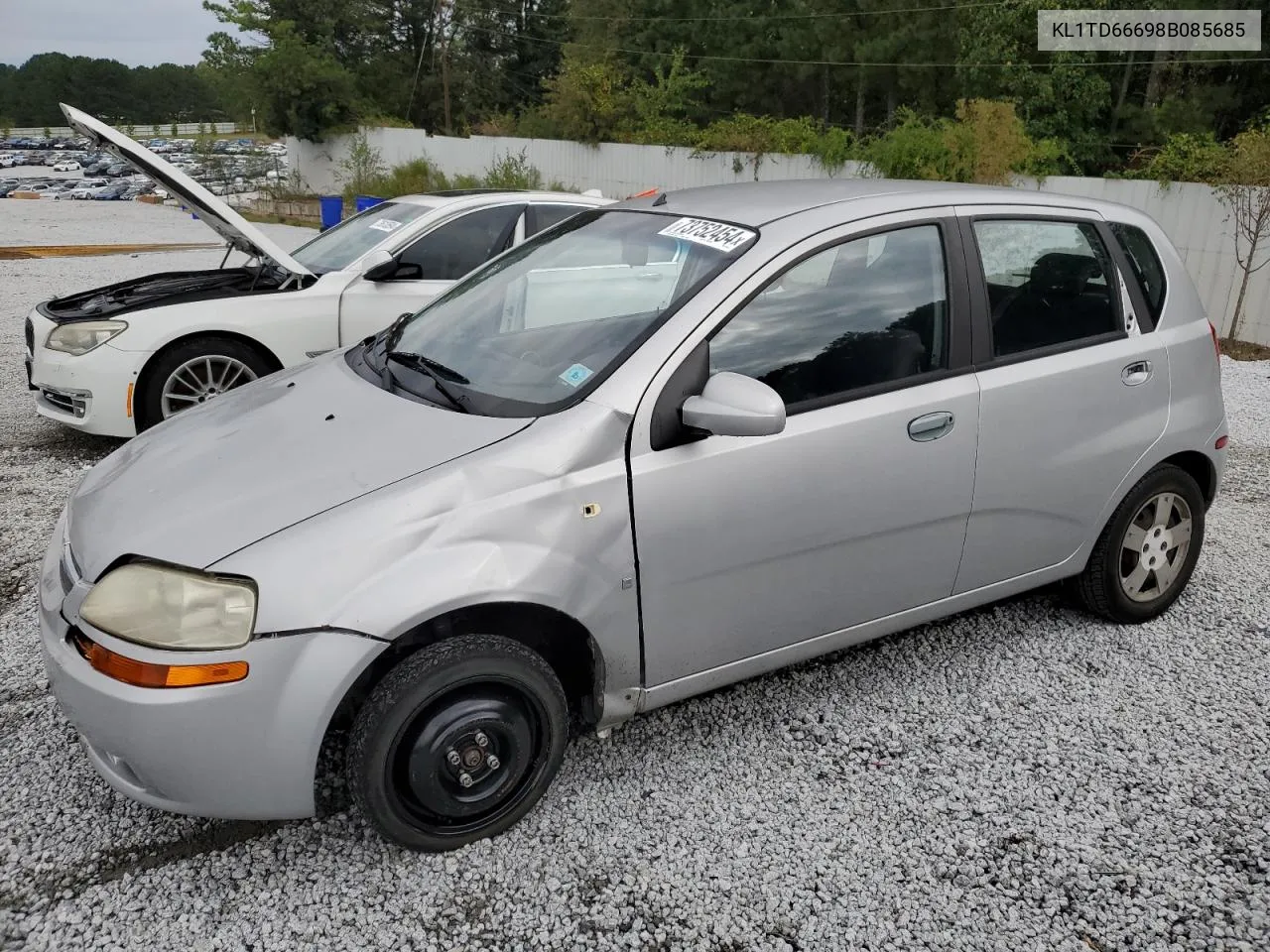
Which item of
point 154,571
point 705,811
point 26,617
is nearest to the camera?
point 154,571

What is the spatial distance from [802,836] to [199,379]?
179 inches

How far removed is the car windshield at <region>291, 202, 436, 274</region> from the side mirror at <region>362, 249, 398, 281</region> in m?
0.17

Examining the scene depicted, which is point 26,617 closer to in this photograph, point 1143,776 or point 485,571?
point 485,571

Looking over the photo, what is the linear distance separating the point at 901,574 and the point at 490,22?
60402mm

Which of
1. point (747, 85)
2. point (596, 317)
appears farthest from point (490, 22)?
point (596, 317)

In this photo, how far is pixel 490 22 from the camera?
185ft

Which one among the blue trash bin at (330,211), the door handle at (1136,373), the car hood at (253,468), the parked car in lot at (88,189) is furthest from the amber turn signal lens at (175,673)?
the parked car in lot at (88,189)

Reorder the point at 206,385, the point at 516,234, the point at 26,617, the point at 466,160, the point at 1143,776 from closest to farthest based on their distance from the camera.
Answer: the point at 1143,776 < the point at 26,617 < the point at 206,385 < the point at 516,234 < the point at 466,160

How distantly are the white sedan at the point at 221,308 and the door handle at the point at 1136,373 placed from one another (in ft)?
10.9

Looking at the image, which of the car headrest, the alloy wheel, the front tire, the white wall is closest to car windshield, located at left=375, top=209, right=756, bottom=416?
the front tire

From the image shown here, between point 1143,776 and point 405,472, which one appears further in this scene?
point 1143,776

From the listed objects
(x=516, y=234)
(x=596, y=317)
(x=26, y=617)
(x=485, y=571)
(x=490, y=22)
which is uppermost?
(x=490, y=22)

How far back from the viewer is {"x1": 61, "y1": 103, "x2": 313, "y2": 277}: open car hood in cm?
517

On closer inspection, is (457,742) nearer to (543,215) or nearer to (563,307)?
(563,307)
